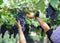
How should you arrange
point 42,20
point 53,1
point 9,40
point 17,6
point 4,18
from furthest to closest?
point 9,40
point 42,20
point 4,18
point 17,6
point 53,1

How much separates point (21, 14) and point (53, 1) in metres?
0.33

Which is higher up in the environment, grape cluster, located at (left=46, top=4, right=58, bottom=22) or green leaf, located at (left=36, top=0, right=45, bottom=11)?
green leaf, located at (left=36, top=0, right=45, bottom=11)

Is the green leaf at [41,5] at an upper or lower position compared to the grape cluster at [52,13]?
upper

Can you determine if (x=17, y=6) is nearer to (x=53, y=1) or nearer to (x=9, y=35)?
(x=53, y=1)

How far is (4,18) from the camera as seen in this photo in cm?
193

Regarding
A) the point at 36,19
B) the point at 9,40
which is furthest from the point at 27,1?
the point at 9,40

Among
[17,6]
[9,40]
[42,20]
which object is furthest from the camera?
[9,40]

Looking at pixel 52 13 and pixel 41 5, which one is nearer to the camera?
pixel 41 5

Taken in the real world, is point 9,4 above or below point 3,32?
above

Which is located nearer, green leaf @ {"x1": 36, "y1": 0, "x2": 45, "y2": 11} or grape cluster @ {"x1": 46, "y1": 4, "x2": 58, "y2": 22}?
green leaf @ {"x1": 36, "y1": 0, "x2": 45, "y2": 11}

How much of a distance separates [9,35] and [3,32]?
3.2 inches

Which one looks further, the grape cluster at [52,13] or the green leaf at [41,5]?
the grape cluster at [52,13]

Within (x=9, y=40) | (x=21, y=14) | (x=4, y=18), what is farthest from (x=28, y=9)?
(x=9, y=40)

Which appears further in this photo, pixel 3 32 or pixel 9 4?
pixel 3 32
